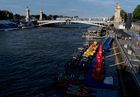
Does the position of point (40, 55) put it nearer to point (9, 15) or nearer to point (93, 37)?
point (93, 37)

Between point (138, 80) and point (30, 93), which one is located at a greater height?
point (138, 80)

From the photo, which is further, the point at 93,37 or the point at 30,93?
the point at 93,37

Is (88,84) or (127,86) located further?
(88,84)

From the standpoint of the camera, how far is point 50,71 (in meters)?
27.3

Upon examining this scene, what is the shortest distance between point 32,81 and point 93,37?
40543 millimetres

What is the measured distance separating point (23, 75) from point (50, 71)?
2.84 meters

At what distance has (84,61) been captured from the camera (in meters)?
28.3

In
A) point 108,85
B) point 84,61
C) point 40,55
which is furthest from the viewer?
point 40,55

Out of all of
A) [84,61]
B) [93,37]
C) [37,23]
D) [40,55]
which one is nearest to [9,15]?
[37,23]

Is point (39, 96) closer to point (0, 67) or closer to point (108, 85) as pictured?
point (108, 85)

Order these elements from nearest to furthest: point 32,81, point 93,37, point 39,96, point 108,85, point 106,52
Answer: point 39,96, point 108,85, point 32,81, point 106,52, point 93,37

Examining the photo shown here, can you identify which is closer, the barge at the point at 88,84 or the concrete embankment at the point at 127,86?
the concrete embankment at the point at 127,86

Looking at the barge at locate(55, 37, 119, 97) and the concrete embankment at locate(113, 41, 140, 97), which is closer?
the concrete embankment at locate(113, 41, 140, 97)

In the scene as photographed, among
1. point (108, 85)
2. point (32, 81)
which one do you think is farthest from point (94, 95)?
point (32, 81)
